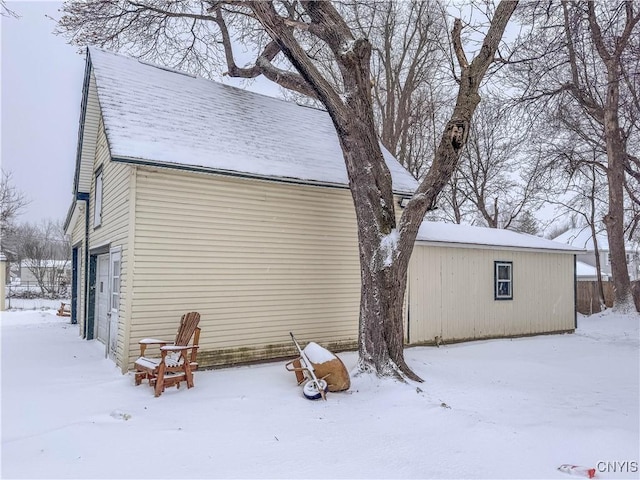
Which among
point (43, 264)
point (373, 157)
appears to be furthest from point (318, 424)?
point (43, 264)

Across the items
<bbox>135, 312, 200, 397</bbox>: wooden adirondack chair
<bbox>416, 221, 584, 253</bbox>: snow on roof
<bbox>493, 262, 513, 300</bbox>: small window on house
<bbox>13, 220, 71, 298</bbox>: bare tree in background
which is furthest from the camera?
<bbox>13, 220, 71, 298</bbox>: bare tree in background

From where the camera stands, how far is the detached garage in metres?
9.65

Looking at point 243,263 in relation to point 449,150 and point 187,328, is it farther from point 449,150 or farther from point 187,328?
point 449,150

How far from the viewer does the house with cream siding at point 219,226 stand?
6680mm

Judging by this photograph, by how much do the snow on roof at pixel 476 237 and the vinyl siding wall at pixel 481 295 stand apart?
8.1 inches

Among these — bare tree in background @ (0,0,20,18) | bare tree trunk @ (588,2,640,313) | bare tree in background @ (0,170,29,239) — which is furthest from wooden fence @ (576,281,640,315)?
bare tree in background @ (0,170,29,239)

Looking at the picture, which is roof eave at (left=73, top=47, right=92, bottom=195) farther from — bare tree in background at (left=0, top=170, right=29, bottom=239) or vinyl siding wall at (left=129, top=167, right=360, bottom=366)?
bare tree in background at (left=0, top=170, right=29, bottom=239)

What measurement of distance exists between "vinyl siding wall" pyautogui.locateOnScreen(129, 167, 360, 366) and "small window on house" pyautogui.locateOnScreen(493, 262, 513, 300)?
403 centimetres

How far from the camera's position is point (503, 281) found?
11.0 m

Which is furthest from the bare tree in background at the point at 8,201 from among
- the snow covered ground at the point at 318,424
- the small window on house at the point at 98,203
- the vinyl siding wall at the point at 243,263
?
the vinyl siding wall at the point at 243,263

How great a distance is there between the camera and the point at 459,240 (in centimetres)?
1017

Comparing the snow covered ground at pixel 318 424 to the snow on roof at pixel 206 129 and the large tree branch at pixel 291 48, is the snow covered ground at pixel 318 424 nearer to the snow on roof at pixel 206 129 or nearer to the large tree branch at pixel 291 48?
the snow on roof at pixel 206 129

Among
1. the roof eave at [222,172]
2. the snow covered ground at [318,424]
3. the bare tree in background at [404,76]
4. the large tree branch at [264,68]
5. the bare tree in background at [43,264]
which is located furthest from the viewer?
the bare tree in background at [43,264]

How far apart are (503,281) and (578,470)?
25.5 ft
